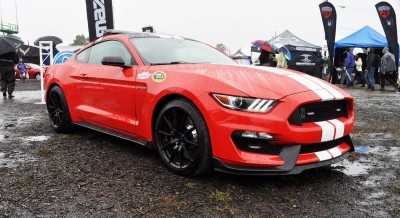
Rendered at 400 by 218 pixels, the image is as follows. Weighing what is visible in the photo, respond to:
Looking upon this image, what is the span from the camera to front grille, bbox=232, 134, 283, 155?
291 cm

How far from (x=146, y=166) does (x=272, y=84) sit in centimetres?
149

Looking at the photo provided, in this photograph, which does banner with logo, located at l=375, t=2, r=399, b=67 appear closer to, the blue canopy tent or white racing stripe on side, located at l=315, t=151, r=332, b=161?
the blue canopy tent

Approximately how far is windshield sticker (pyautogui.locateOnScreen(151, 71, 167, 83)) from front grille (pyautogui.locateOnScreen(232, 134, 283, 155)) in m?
0.98

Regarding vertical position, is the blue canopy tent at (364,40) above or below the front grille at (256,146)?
above

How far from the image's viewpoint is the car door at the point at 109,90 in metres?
3.82

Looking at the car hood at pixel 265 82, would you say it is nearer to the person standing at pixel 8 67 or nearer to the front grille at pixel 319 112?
the front grille at pixel 319 112

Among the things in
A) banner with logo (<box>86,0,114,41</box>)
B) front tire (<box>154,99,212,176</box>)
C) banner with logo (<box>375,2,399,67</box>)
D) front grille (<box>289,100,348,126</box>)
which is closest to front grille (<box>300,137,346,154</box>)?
front grille (<box>289,100,348,126</box>)

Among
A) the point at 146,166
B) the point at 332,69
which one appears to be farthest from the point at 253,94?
the point at 332,69

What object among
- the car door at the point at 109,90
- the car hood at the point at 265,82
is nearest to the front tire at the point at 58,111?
the car door at the point at 109,90

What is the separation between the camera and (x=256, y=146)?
291 cm

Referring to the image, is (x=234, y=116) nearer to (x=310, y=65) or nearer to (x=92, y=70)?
(x=92, y=70)

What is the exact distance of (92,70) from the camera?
4461 mm

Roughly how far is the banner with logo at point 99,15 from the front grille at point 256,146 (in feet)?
22.1

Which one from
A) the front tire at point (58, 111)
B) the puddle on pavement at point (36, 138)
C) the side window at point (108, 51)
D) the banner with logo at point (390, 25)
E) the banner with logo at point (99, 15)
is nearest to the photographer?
the side window at point (108, 51)
